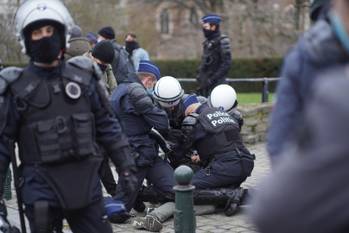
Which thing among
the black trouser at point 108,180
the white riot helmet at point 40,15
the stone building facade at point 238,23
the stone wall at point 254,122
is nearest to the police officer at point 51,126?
the white riot helmet at point 40,15

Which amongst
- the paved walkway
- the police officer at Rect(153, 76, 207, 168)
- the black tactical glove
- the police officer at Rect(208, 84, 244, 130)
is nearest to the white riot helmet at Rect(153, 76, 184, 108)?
the police officer at Rect(153, 76, 207, 168)

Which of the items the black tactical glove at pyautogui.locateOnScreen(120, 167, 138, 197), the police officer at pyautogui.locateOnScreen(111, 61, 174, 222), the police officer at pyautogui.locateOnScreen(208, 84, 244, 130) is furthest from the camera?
the police officer at pyautogui.locateOnScreen(208, 84, 244, 130)

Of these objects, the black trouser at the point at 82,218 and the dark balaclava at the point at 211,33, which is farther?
the dark balaclava at the point at 211,33

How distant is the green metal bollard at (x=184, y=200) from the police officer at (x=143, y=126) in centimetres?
140

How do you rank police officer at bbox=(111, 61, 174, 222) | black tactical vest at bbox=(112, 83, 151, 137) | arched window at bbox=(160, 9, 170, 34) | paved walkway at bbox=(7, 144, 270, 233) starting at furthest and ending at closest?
arched window at bbox=(160, 9, 170, 34)
black tactical vest at bbox=(112, 83, 151, 137)
police officer at bbox=(111, 61, 174, 222)
paved walkway at bbox=(7, 144, 270, 233)

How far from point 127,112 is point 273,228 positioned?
529 centimetres

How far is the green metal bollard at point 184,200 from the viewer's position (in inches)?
199

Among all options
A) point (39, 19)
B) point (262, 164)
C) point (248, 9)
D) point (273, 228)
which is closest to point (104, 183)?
point (262, 164)

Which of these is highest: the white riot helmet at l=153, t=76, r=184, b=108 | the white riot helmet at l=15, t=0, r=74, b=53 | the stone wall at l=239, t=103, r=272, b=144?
the white riot helmet at l=15, t=0, r=74, b=53

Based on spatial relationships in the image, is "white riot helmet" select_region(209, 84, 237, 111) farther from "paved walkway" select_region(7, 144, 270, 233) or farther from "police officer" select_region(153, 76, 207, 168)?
"paved walkway" select_region(7, 144, 270, 233)

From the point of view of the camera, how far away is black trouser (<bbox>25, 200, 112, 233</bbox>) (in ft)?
13.0

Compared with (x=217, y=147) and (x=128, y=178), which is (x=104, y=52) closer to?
(x=217, y=147)

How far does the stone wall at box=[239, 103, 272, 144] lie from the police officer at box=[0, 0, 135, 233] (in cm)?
720

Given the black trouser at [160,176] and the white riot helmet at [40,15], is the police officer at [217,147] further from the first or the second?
the white riot helmet at [40,15]
